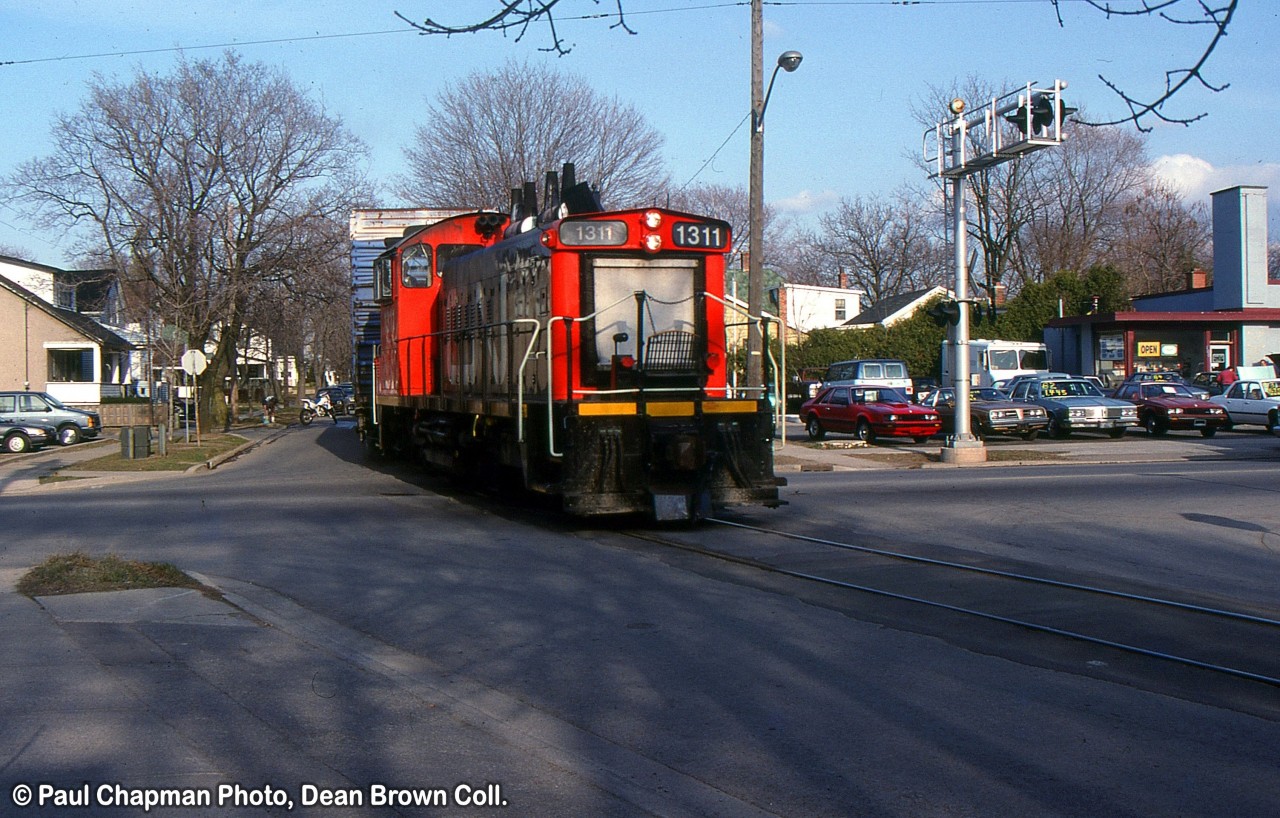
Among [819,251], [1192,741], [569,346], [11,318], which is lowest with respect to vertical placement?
[1192,741]

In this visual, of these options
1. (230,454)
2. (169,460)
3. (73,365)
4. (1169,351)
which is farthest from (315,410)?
(1169,351)

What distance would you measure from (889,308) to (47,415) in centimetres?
4291

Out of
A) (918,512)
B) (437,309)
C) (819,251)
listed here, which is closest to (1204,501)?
(918,512)

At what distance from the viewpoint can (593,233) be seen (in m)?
12.8

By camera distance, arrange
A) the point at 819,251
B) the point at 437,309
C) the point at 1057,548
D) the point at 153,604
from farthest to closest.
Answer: the point at 819,251 < the point at 437,309 < the point at 1057,548 < the point at 153,604

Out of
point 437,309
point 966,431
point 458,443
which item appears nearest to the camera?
point 458,443

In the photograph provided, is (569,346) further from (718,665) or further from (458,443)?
(718,665)

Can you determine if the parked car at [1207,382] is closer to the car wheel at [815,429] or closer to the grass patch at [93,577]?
the car wheel at [815,429]

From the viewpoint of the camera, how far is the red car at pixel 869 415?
90.7 ft

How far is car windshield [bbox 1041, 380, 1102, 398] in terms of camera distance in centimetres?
3124

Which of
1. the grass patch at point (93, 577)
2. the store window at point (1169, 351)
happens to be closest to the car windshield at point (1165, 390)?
the store window at point (1169, 351)

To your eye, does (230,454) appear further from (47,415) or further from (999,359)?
(999,359)

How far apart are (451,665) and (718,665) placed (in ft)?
5.47

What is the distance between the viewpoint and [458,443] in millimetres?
16500
